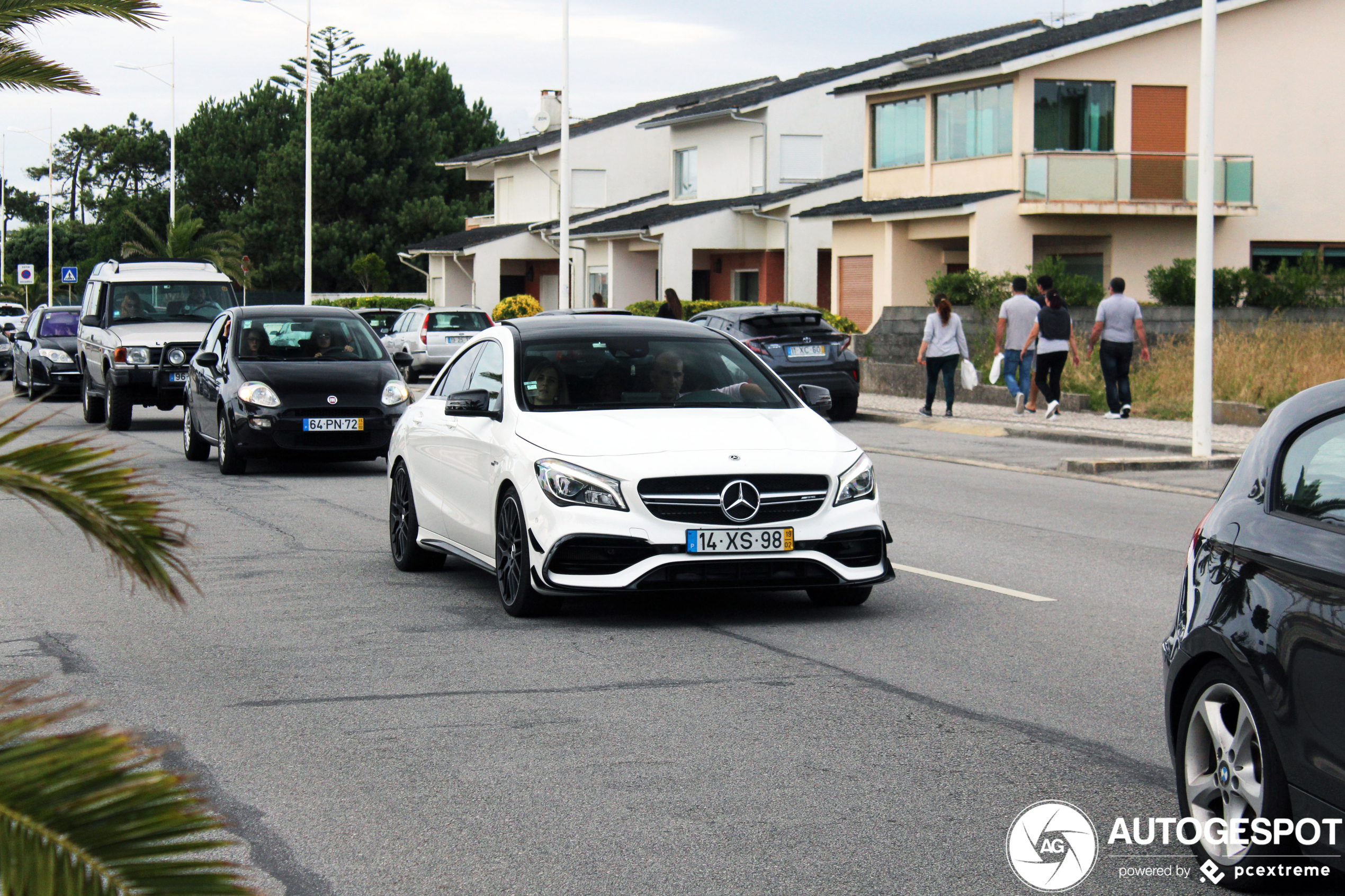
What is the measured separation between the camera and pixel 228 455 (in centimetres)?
1633

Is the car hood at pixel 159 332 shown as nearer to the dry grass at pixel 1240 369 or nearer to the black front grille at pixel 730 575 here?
the dry grass at pixel 1240 369

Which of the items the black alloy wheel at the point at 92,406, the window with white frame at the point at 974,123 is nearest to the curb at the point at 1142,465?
the black alloy wheel at the point at 92,406

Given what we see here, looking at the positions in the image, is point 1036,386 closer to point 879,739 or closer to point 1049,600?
point 1049,600

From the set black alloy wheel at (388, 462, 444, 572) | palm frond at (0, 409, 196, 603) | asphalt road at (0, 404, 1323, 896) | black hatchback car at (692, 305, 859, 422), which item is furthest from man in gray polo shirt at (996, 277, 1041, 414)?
palm frond at (0, 409, 196, 603)

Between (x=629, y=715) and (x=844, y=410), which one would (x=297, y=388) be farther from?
(x=844, y=410)

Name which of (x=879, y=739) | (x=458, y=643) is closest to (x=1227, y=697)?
(x=879, y=739)

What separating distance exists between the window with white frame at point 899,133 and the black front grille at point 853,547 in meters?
30.1

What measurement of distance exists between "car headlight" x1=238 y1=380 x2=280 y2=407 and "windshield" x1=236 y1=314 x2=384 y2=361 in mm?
785

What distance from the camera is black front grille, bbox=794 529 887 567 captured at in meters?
8.25

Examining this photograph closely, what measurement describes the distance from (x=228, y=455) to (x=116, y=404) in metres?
6.22

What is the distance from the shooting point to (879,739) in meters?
5.99

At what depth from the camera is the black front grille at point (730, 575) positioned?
8047mm

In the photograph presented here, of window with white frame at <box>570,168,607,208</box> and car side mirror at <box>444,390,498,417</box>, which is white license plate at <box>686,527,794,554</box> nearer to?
car side mirror at <box>444,390,498,417</box>

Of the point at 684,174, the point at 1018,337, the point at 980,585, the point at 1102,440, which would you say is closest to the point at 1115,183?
the point at 1018,337
